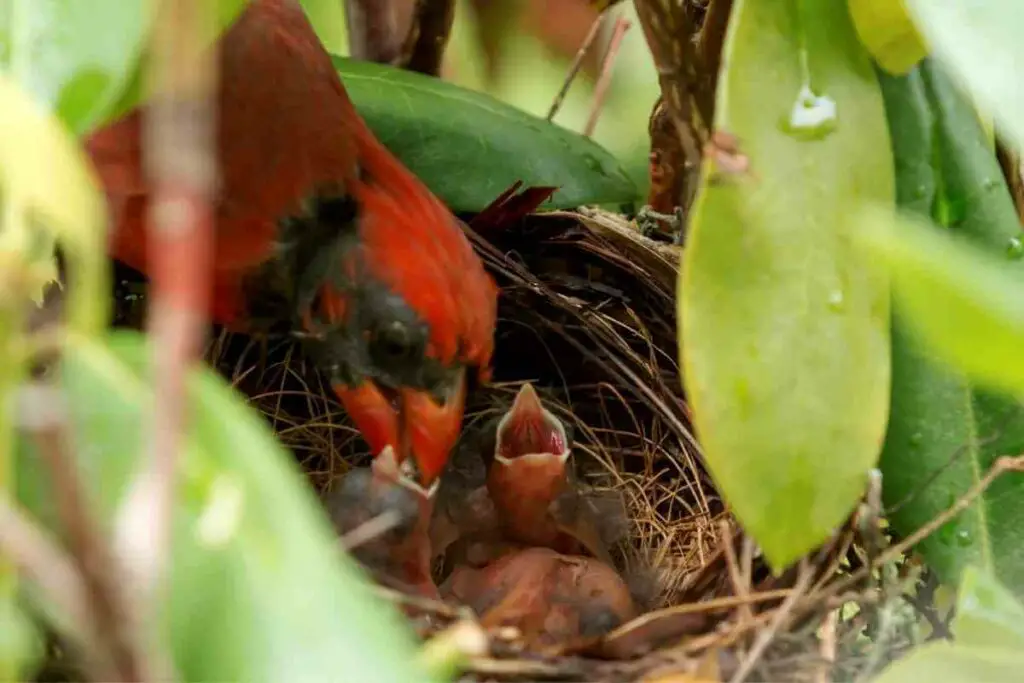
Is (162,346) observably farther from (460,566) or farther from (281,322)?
(460,566)

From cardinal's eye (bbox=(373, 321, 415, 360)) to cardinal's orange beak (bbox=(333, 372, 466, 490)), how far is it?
40mm

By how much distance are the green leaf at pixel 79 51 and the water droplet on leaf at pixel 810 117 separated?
33 cm

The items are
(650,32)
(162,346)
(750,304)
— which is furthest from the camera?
(650,32)

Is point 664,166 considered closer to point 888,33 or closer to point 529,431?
point 529,431

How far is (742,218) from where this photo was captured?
0.60 meters

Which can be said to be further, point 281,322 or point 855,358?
point 281,322

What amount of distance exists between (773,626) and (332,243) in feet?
1.69

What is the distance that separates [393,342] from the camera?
947mm

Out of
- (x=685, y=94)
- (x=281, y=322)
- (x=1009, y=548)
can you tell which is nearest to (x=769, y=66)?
(x=685, y=94)

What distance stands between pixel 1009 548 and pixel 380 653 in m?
0.54

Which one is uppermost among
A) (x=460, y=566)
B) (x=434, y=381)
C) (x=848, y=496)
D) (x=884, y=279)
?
(x=884, y=279)

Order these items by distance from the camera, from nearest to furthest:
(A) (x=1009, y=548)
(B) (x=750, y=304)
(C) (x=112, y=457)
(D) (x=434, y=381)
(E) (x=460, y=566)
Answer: (C) (x=112, y=457) → (B) (x=750, y=304) → (A) (x=1009, y=548) → (D) (x=434, y=381) → (E) (x=460, y=566)

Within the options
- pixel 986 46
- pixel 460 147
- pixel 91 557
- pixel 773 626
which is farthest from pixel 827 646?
pixel 460 147

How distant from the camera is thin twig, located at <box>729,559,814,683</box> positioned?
0.65 m
